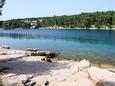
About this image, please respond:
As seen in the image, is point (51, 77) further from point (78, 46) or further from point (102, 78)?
point (78, 46)

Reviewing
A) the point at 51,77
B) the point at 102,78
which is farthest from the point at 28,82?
the point at 102,78

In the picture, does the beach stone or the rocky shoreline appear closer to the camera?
the beach stone

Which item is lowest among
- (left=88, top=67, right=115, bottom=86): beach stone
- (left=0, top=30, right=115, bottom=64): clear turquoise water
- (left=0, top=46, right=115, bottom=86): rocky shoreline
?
(left=0, top=30, right=115, bottom=64): clear turquoise water

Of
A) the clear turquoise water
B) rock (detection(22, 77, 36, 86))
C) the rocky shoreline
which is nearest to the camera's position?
rock (detection(22, 77, 36, 86))

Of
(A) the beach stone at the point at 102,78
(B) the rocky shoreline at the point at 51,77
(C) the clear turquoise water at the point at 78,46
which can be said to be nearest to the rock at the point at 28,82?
(B) the rocky shoreline at the point at 51,77

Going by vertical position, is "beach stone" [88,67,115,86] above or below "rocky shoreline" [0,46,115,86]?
above

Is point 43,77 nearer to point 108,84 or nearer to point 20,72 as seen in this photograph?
point 20,72

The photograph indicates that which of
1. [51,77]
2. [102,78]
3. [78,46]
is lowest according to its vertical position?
[78,46]

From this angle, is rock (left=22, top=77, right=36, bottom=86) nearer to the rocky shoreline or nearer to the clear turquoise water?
the rocky shoreline

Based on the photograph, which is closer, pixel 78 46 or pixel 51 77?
pixel 51 77

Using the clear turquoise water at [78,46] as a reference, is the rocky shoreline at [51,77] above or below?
above

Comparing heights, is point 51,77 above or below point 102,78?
below

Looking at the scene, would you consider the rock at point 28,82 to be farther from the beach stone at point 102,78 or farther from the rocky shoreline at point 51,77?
the beach stone at point 102,78

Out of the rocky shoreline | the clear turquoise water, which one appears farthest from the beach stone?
the clear turquoise water
